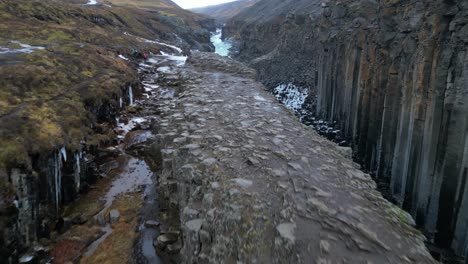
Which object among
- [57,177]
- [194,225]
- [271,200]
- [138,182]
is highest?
[271,200]

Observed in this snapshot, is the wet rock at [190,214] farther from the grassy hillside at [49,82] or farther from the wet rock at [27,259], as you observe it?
the grassy hillside at [49,82]

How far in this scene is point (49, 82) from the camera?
60.4 feet

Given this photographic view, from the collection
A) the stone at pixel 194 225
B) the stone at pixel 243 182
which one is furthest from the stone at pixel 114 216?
the stone at pixel 243 182

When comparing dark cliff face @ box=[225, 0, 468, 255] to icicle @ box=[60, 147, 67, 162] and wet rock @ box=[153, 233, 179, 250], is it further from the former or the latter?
icicle @ box=[60, 147, 67, 162]

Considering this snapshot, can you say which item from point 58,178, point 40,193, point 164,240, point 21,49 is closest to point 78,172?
point 58,178

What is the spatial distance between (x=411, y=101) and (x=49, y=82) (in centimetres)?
1707

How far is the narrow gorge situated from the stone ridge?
4 cm

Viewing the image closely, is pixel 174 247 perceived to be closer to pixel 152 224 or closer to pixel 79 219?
pixel 152 224

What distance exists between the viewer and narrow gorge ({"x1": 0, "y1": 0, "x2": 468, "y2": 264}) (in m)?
7.80

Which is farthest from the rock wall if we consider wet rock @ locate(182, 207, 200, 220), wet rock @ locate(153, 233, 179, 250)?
wet rock @ locate(182, 207, 200, 220)

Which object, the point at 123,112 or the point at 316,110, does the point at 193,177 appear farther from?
the point at 316,110

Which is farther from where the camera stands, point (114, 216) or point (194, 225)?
point (114, 216)

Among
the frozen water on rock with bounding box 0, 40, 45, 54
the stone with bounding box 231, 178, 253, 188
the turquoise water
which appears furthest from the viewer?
the turquoise water

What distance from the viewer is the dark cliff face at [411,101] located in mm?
10984
